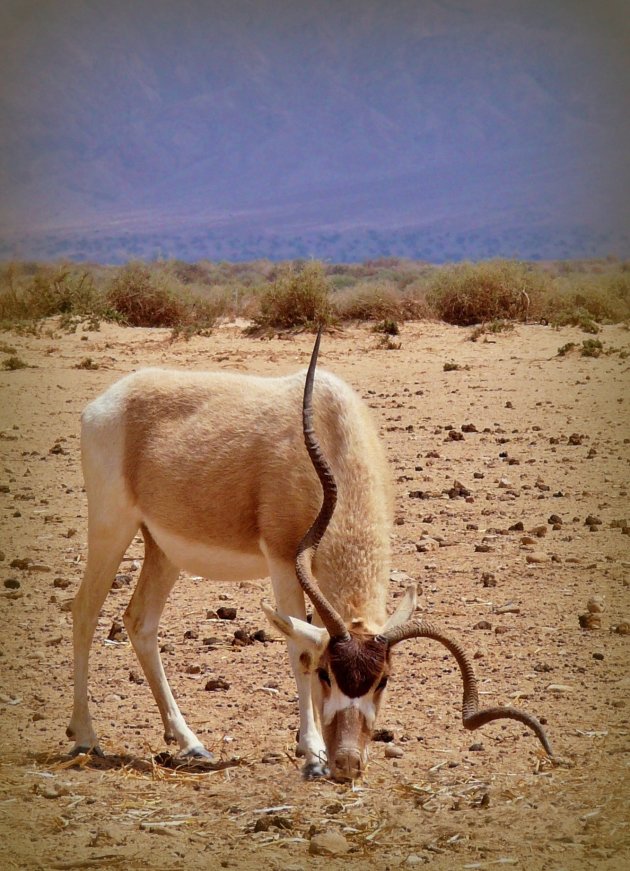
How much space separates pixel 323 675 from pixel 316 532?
0.70 metres

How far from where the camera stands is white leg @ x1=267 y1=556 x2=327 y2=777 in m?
5.81

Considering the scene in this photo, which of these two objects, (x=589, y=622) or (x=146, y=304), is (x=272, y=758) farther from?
(x=146, y=304)

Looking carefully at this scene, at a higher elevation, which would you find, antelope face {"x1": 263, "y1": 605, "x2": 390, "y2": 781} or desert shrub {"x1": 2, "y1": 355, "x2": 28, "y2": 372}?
desert shrub {"x1": 2, "y1": 355, "x2": 28, "y2": 372}

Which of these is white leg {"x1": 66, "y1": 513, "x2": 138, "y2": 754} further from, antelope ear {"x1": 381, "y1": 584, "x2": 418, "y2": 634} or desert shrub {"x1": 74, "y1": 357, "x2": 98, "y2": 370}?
desert shrub {"x1": 74, "y1": 357, "x2": 98, "y2": 370}

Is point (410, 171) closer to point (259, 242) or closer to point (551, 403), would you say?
point (259, 242)

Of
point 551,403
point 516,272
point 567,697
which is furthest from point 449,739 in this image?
point 516,272

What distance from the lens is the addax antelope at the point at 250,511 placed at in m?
5.71

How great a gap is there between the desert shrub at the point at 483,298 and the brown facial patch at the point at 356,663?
17.4 meters

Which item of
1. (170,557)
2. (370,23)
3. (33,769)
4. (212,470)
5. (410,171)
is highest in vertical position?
(410,171)

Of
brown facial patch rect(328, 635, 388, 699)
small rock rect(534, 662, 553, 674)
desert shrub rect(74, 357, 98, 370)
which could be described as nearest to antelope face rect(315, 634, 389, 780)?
brown facial patch rect(328, 635, 388, 699)

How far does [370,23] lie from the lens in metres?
5.01

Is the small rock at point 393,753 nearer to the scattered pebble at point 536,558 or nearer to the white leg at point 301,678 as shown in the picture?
the white leg at point 301,678

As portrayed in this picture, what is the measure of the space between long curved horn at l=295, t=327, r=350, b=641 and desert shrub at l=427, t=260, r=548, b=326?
55.9ft

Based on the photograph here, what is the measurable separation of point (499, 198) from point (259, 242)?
30.9 meters
